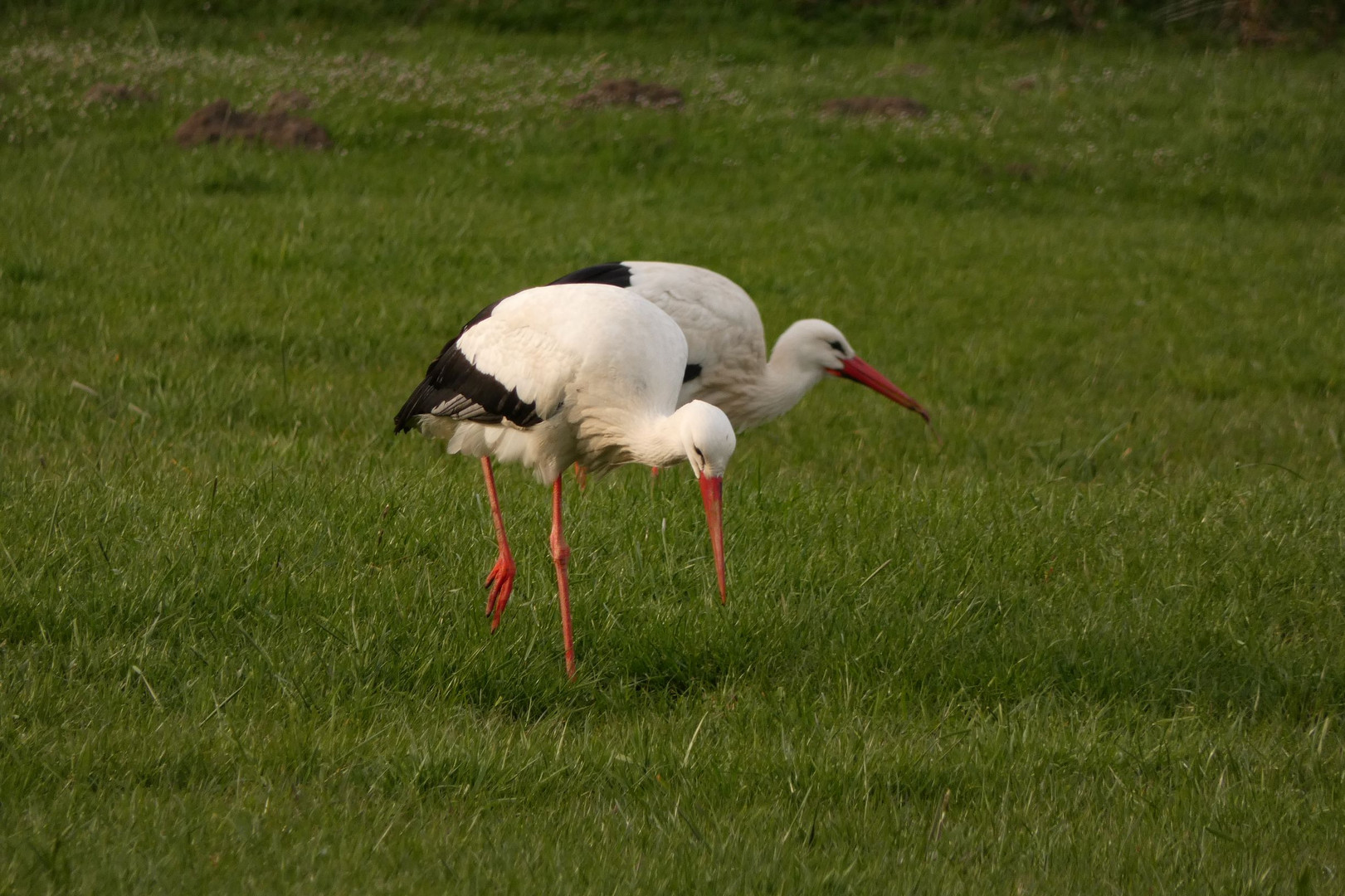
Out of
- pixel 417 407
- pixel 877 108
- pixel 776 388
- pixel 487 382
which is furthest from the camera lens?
pixel 877 108

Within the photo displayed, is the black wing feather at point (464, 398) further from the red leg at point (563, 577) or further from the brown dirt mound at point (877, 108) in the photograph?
the brown dirt mound at point (877, 108)

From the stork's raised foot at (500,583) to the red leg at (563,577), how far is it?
7.4 inches

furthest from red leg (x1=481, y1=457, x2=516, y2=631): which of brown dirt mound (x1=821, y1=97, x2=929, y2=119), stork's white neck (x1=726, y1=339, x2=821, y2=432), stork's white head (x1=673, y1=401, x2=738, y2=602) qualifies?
brown dirt mound (x1=821, y1=97, x2=929, y2=119)

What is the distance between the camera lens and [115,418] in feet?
20.2

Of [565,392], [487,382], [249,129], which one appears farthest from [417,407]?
[249,129]

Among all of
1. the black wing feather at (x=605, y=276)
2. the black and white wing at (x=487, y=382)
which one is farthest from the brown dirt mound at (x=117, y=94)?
the black and white wing at (x=487, y=382)

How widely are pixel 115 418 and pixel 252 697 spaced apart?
3212mm

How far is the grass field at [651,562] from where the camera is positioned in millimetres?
2877

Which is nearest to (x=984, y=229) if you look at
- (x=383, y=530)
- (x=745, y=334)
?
(x=745, y=334)

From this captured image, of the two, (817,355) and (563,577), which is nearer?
(563,577)

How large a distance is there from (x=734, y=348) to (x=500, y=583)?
249 centimetres

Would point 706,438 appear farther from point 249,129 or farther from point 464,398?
point 249,129

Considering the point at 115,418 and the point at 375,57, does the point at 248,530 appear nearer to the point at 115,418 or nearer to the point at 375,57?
the point at 115,418

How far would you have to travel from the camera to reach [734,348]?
6539 millimetres
